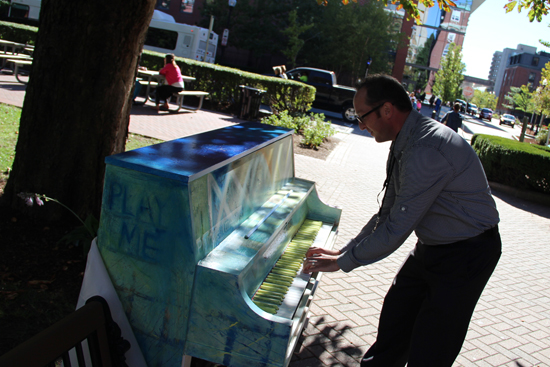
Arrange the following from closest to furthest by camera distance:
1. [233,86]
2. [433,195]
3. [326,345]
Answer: [433,195] → [326,345] → [233,86]

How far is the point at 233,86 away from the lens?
16203 millimetres

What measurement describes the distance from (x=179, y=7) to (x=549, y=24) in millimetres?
33014

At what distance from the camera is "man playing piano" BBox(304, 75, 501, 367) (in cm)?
210

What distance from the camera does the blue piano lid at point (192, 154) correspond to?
2117 mm

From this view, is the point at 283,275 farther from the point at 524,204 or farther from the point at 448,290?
the point at 524,204

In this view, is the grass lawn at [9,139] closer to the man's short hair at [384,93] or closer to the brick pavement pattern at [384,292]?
the brick pavement pattern at [384,292]

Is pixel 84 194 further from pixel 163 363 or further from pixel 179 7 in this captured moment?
pixel 179 7

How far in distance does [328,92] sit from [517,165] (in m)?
11.3

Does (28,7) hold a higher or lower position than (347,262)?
higher

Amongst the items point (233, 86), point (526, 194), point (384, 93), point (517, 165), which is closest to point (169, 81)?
point (233, 86)

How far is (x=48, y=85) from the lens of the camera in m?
3.59

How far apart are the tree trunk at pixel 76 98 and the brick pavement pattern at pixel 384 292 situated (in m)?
2.27

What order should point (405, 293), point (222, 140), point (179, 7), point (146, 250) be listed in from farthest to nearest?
point (179, 7), point (222, 140), point (405, 293), point (146, 250)

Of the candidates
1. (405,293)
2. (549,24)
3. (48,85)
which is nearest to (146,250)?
(405,293)
